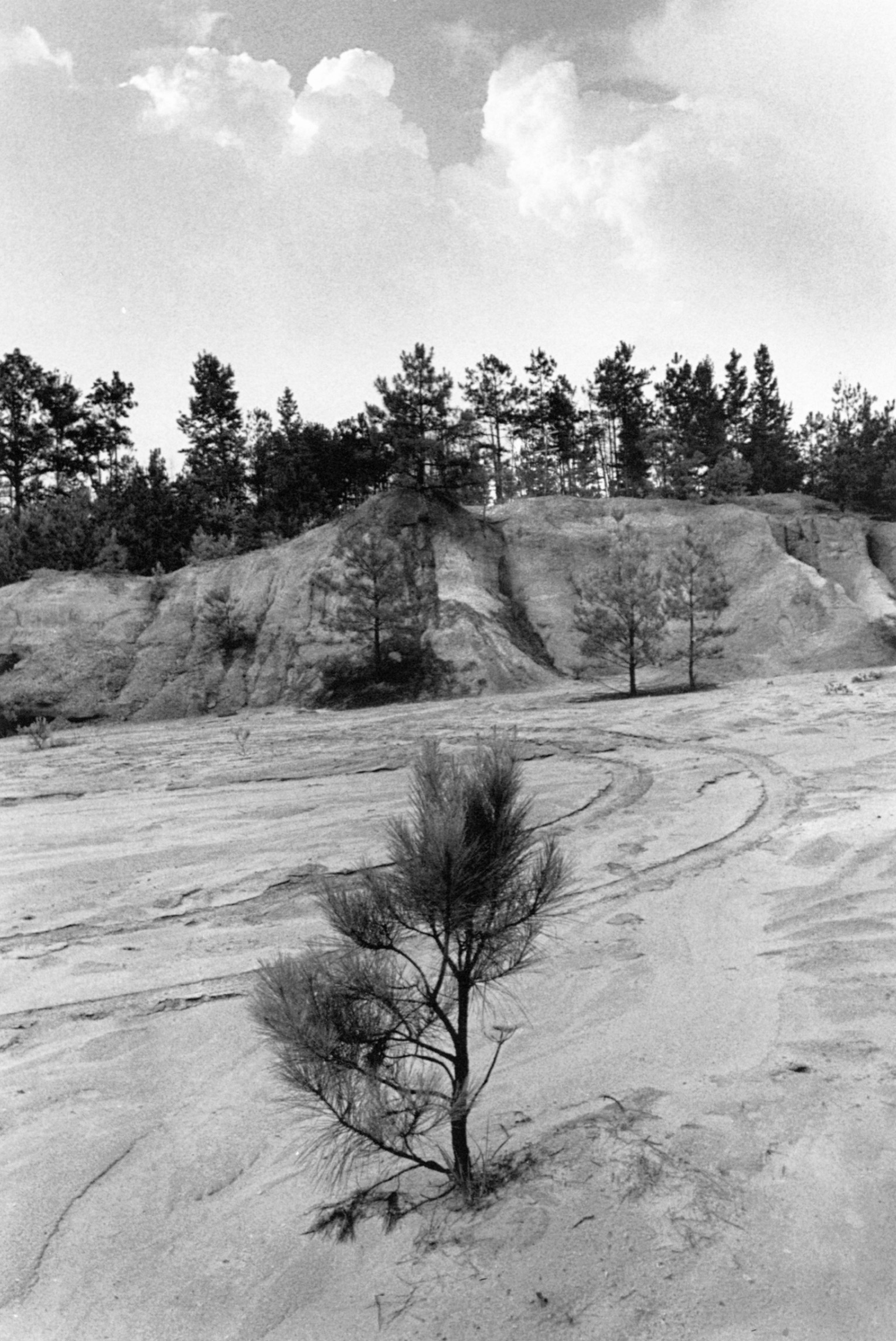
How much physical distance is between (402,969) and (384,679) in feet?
64.5

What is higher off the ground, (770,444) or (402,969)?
(770,444)

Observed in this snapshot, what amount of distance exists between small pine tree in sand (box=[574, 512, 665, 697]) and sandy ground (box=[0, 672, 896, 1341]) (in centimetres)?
1223

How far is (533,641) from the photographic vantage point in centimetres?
2550

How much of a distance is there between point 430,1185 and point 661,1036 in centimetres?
126

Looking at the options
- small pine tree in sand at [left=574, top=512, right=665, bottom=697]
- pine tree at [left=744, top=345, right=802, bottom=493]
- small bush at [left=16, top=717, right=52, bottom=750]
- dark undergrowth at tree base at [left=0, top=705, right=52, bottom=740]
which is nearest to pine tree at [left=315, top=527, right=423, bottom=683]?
small pine tree in sand at [left=574, top=512, right=665, bottom=697]

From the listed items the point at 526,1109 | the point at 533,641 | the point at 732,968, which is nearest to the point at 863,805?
the point at 732,968

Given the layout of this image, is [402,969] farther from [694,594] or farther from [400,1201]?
[694,594]

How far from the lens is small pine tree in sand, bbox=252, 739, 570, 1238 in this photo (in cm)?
234

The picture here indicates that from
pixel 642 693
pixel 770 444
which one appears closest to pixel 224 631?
pixel 642 693

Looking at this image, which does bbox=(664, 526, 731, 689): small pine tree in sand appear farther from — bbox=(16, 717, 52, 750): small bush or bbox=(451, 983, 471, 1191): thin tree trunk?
bbox=(451, 983, 471, 1191): thin tree trunk

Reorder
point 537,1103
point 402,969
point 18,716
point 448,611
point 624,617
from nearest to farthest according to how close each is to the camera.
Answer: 1. point 402,969
2. point 537,1103
3. point 624,617
4. point 18,716
5. point 448,611

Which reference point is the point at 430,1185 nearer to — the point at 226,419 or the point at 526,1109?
the point at 526,1109

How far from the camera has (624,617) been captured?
19000 millimetres

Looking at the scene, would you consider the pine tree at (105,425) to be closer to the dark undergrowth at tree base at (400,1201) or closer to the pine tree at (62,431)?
the pine tree at (62,431)
